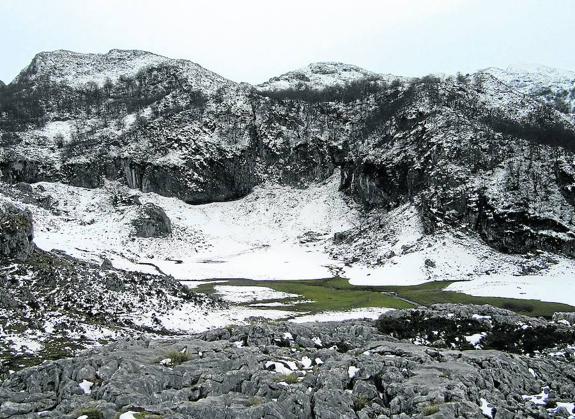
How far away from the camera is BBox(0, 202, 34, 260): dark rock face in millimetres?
37875

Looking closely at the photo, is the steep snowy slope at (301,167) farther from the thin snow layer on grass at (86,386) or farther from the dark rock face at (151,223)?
the thin snow layer on grass at (86,386)

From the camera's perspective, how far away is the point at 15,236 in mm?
38625

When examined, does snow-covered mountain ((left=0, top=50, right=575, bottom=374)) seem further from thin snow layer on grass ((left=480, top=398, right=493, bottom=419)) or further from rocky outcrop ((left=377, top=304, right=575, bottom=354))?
thin snow layer on grass ((left=480, top=398, right=493, bottom=419))

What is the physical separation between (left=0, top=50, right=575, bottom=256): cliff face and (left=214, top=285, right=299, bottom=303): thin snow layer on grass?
37230 mm

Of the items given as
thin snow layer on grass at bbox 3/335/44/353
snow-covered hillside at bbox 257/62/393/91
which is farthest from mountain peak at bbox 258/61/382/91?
thin snow layer on grass at bbox 3/335/44/353

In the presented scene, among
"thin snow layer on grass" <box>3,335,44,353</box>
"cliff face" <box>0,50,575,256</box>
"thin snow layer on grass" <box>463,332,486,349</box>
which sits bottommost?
"thin snow layer on grass" <box>3,335,44,353</box>

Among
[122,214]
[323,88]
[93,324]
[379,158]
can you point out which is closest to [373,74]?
[323,88]

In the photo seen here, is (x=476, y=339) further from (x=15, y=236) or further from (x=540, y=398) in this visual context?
(x=15, y=236)

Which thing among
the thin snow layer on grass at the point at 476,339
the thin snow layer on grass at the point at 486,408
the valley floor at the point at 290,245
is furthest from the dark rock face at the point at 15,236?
the thin snow layer on grass at the point at 486,408

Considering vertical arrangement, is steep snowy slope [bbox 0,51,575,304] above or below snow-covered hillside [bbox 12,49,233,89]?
below

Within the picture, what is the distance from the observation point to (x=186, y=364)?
1744cm

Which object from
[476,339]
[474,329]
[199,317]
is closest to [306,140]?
[199,317]

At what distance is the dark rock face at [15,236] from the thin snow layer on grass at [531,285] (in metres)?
51.1

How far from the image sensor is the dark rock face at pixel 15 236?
37875 millimetres
